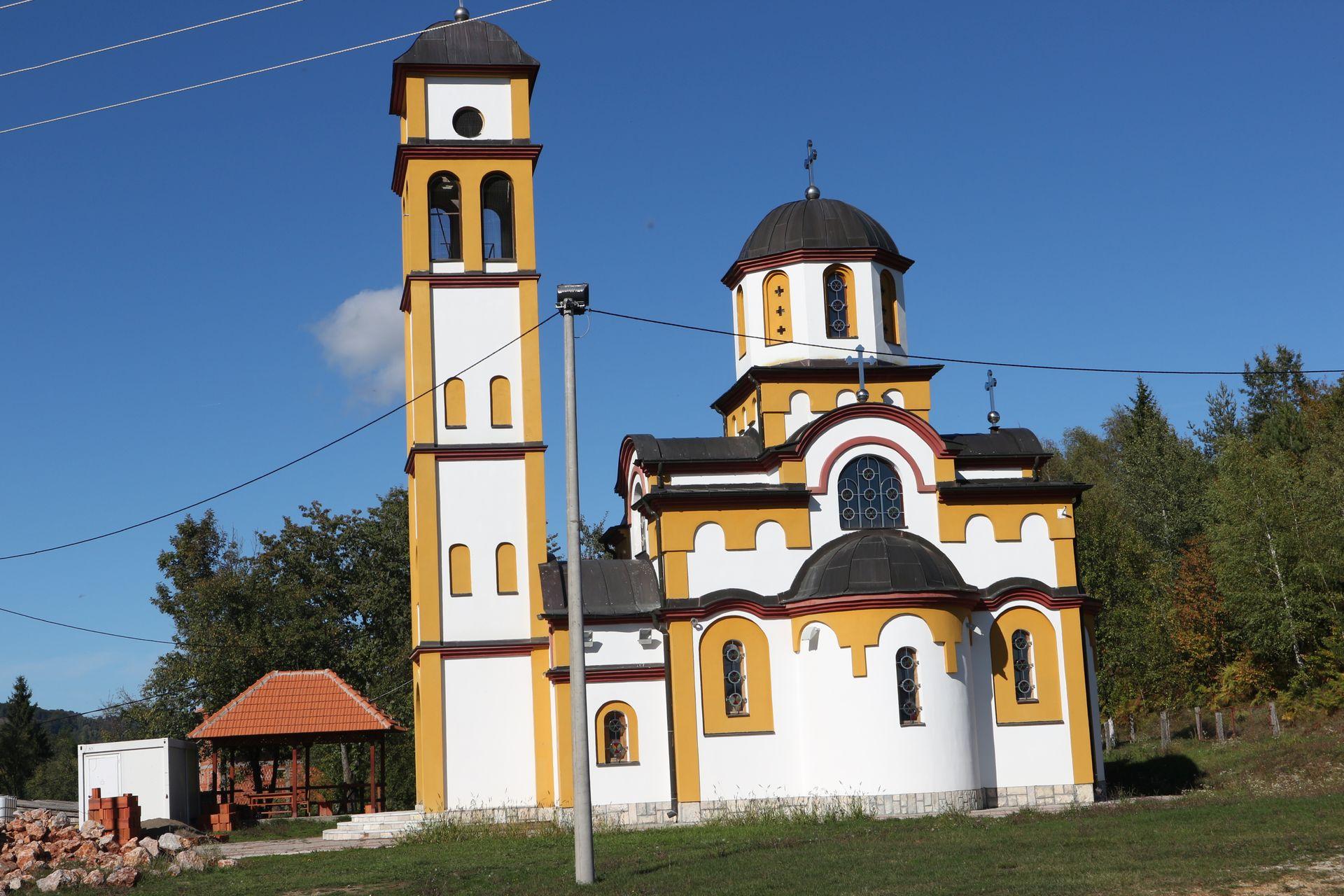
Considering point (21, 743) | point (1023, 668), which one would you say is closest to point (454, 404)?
point (1023, 668)

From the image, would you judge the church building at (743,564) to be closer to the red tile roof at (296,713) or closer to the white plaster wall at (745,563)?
the white plaster wall at (745,563)

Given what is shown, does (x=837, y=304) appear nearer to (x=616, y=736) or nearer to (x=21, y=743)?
(x=616, y=736)

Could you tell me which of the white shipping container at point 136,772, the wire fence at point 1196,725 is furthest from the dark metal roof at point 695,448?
the wire fence at point 1196,725

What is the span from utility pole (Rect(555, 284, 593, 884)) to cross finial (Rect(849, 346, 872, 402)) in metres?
9.83

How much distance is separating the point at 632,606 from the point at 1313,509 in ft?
70.6

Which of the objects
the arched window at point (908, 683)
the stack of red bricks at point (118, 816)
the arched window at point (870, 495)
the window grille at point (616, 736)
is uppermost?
the arched window at point (870, 495)

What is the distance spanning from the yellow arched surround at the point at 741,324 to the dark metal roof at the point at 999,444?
4382 millimetres

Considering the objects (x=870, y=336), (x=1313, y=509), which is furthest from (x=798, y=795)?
(x=1313, y=509)

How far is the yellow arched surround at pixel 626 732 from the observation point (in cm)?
2348

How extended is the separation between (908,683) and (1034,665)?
2.90 meters

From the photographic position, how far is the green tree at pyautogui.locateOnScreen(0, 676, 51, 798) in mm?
64875

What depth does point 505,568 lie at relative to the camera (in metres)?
25.3

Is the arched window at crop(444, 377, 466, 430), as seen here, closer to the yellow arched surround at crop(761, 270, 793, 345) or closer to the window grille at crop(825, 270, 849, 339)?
the yellow arched surround at crop(761, 270, 793, 345)

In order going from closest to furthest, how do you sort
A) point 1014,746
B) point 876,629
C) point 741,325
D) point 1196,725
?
point 876,629 → point 1014,746 → point 741,325 → point 1196,725
